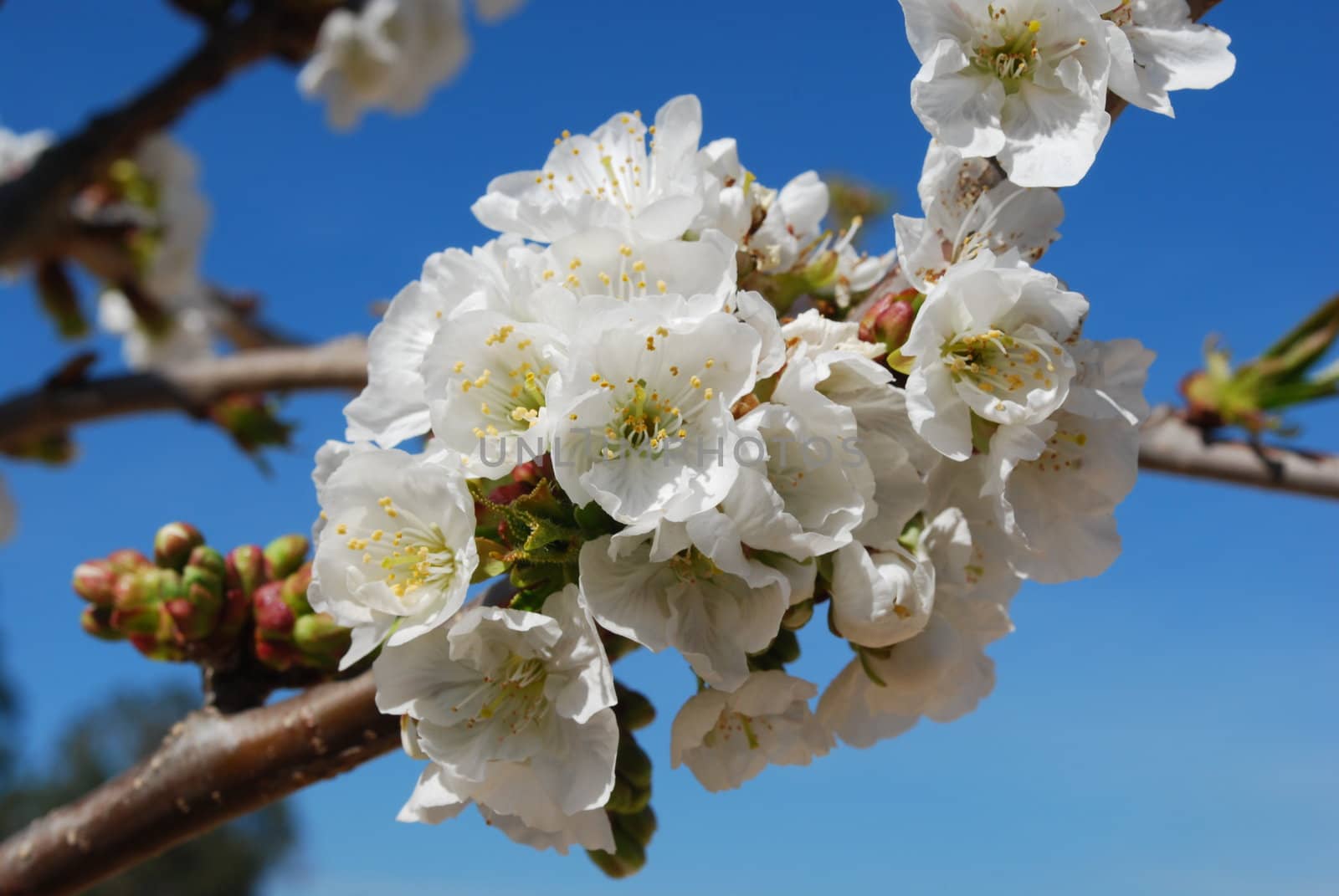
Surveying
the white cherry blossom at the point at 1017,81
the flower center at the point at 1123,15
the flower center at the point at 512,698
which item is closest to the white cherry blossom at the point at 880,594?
the flower center at the point at 512,698

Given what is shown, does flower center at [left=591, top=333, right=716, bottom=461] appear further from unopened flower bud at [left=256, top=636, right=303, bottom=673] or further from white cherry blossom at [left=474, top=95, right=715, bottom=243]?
unopened flower bud at [left=256, top=636, right=303, bottom=673]

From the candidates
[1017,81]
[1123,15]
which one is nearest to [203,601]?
[1017,81]

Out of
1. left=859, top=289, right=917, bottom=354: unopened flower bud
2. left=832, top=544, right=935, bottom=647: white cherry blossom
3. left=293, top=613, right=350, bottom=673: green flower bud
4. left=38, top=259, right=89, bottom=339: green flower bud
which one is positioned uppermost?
left=38, top=259, right=89, bottom=339: green flower bud

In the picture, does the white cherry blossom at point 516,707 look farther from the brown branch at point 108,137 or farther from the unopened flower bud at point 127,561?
the brown branch at point 108,137

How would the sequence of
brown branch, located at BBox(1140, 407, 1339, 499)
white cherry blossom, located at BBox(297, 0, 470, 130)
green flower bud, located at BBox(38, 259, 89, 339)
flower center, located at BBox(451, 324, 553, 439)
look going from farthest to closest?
green flower bud, located at BBox(38, 259, 89, 339)
white cherry blossom, located at BBox(297, 0, 470, 130)
brown branch, located at BBox(1140, 407, 1339, 499)
flower center, located at BBox(451, 324, 553, 439)

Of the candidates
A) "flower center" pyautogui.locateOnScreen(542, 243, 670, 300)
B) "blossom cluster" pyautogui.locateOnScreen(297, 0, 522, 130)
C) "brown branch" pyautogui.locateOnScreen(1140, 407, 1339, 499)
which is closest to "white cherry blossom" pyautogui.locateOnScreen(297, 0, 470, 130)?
"blossom cluster" pyautogui.locateOnScreen(297, 0, 522, 130)

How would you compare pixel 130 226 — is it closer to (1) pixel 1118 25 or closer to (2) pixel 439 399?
(2) pixel 439 399

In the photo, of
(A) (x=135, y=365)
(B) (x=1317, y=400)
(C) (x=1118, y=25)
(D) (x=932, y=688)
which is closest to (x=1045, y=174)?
(C) (x=1118, y=25)
